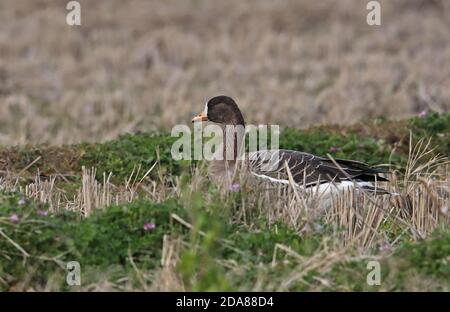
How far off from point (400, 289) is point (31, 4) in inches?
609

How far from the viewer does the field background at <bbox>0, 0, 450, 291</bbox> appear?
21.6 ft

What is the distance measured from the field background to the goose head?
79 cm

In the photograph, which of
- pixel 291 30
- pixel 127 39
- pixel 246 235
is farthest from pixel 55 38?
pixel 246 235

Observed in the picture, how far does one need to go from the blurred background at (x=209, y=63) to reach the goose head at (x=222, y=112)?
12.1 feet

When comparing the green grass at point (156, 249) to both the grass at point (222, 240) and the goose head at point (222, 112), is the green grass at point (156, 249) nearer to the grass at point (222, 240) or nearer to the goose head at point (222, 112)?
the grass at point (222, 240)

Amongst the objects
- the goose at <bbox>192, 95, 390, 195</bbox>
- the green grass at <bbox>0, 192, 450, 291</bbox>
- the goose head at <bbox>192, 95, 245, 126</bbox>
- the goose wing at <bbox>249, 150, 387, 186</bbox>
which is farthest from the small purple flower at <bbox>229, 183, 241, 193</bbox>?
the goose head at <bbox>192, 95, 245, 126</bbox>

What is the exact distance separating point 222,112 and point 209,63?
26.2ft

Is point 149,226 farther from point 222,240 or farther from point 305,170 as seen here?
point 305,170

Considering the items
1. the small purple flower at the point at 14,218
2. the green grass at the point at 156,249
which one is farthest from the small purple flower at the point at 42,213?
the small purple flower at the point at 14,218

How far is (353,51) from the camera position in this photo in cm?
1852

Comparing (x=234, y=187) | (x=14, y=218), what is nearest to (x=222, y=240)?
(x=234, y=187)

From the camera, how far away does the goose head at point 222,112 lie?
9.81 m

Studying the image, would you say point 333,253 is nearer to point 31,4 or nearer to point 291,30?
point 291,30
